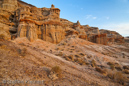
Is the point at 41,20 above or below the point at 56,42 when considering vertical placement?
above

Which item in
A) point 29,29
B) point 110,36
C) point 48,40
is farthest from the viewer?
point 110,36

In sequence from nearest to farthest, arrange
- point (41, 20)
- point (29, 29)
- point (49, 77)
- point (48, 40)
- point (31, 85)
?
point (31, 85)
point (49, 77)
point (29, 29)
point (48, 40)
point (41, 20)

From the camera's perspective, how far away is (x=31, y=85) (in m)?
3.33

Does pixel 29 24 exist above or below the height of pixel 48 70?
above

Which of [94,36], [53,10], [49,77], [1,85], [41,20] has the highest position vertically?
[53,10]

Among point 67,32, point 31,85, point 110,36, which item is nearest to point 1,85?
point 31,85

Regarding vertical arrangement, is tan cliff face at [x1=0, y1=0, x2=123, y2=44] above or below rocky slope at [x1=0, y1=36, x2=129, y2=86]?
above

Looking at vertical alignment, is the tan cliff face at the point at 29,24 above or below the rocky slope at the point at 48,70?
above

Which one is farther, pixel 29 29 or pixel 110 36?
pixel 110 36

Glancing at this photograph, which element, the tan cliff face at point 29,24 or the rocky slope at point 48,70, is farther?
the tan cliff face at point 29,24

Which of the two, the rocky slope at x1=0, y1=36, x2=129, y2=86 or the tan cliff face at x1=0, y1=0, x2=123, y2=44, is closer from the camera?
the rocky slope at x1=0, y1=36, x2=129, y2=86

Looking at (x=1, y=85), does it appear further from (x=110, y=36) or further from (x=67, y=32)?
(x=110, y=36)

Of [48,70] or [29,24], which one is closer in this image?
[48,70]

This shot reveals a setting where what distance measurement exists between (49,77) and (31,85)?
1.23 m
